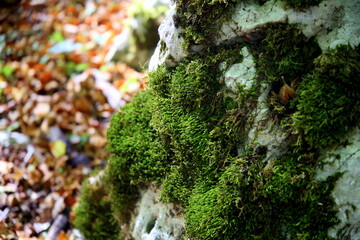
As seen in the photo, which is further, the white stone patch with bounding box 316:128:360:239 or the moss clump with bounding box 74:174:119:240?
the moss clump with bounding box 74:174:119:240

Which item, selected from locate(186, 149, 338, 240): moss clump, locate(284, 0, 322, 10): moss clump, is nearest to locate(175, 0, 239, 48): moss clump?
locate(284, 0, 322, 10): moss clump

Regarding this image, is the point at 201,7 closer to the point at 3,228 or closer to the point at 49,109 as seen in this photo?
the point at 3,228

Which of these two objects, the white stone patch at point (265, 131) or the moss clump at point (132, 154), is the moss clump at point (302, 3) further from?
the moss clump at point (132, 154)

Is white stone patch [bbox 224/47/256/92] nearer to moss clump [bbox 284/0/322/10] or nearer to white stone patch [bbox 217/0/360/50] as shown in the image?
white stone patch [bbox 217/0/360/50]

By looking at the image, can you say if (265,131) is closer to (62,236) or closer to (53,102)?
(62,236)

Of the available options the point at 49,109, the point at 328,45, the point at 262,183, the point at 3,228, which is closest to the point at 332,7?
the point at 328,45

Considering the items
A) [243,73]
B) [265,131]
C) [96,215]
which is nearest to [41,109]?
[96,215]

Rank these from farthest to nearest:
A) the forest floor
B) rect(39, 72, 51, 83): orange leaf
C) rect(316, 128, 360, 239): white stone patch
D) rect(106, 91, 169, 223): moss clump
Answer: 1. rect(39, 72, 51, 83): orange leaf
2. the forest floor
3. rect(106, 91, 169, 223): moss clump
4. rect(316, 128, 360, 239): white stone patch
